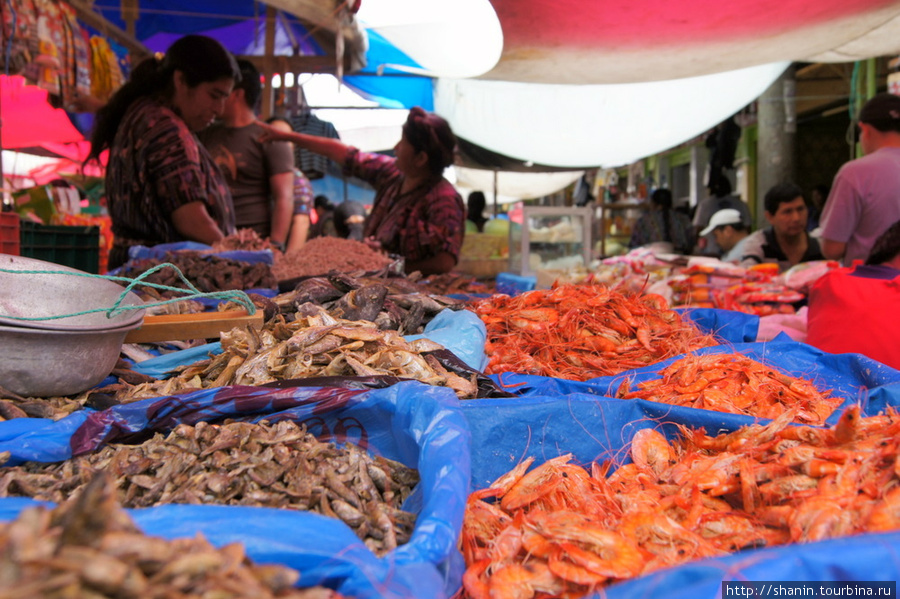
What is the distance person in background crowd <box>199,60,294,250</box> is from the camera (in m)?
4.44

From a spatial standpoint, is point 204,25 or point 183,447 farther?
point 204,25

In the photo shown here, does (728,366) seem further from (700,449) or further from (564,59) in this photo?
(564,59)

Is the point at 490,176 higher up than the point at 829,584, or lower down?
higher up

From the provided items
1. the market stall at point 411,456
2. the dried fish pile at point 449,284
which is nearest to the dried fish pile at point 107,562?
the market stall at point 411,456

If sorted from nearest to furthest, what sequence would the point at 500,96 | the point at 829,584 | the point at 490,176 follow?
the point at 829,584
the point at 500,96
the point at 490,176

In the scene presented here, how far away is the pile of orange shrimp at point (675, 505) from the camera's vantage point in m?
1.01

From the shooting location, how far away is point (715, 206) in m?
7.35

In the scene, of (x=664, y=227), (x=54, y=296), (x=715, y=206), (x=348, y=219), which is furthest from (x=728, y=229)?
(x=54, y=296)

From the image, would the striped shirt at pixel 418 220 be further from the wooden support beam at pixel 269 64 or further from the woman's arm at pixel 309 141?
the wooden support beam at pixel 269 64

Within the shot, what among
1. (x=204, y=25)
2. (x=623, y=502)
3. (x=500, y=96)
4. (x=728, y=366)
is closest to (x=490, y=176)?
(x=500, y=96)

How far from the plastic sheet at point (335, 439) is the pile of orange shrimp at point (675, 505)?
15 cm

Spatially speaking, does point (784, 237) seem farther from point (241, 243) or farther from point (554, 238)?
point (241, 243)

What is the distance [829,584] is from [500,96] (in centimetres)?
619

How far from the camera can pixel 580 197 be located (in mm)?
12430
